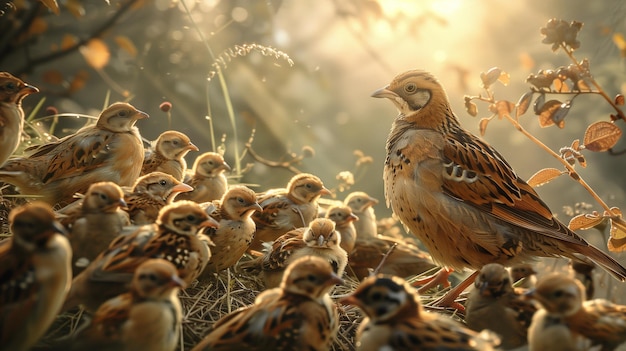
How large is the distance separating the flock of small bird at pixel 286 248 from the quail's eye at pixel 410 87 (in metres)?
0.01

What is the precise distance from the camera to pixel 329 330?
138 inches

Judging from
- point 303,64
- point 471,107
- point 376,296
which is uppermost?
point 303,64

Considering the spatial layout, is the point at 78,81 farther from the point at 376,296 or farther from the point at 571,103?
the point at 376,296

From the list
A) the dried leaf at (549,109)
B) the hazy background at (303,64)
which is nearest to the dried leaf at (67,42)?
the hazy background at (303,64)

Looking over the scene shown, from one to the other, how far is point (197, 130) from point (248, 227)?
3863 mm

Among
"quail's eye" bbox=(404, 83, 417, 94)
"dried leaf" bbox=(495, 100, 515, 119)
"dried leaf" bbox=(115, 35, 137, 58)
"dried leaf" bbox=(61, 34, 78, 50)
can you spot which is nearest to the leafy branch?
"dried leaf" bbox=(495, 100, 515, 119)

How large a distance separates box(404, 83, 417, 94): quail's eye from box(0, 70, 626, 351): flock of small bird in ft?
0.03

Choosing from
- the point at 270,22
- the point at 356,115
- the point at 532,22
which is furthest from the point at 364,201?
the point at 532,22

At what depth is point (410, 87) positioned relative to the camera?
556cm

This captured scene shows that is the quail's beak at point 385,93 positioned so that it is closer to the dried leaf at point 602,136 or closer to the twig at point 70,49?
the dried leaf at point 602,136

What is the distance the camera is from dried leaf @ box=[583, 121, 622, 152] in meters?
4.55

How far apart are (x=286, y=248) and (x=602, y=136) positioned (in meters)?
2.27

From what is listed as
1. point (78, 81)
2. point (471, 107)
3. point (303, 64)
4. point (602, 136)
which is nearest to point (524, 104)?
point (471, 107)

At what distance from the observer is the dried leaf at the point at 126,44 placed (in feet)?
28.7
